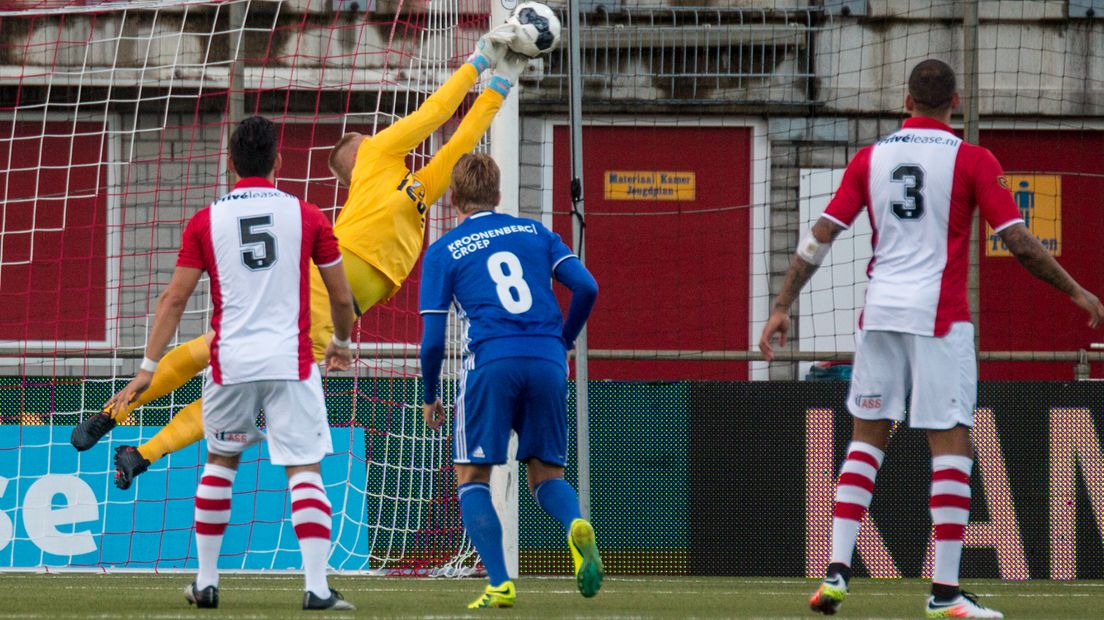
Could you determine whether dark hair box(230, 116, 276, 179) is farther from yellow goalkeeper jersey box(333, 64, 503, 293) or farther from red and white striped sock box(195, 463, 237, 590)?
yellow goalkeeper jersey box(333, 64, 503, 293)

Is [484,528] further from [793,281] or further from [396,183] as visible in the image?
[396,183]

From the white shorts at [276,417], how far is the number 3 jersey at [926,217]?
2.06m

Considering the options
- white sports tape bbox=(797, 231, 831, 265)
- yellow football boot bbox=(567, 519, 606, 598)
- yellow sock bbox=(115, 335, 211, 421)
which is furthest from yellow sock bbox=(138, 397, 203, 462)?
white sports tape bbox=(797, 231, 831, 265)

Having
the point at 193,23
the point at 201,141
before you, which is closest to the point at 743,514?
the point at 201,141

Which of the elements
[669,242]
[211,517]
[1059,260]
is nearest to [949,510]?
[211,517]

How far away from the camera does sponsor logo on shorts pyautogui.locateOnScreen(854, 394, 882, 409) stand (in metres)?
6.10

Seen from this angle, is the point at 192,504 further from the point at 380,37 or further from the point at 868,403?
the point at 380,37

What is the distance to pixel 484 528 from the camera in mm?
6258

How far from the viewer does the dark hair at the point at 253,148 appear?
6008 mm

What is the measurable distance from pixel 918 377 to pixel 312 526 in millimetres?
2287

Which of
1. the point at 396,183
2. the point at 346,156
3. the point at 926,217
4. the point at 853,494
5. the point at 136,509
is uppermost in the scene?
the point at 346,156

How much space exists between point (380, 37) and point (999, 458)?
6798mm

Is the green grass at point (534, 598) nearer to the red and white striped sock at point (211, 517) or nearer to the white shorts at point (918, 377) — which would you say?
the red and white striped sock at point (211, 517)

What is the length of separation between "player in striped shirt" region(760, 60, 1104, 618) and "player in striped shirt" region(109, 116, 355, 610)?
1.74 meters
